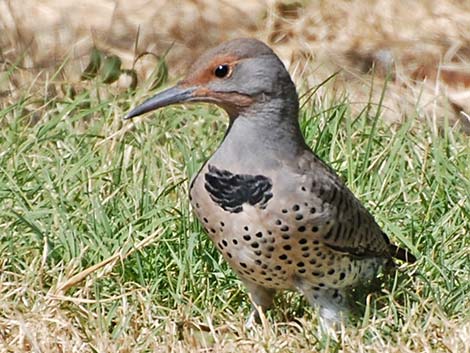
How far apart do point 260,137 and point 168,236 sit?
81cm

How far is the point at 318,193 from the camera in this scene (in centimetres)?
489

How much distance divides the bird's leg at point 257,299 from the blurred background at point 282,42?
1740 millimetres

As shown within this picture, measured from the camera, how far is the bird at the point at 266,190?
479 cm

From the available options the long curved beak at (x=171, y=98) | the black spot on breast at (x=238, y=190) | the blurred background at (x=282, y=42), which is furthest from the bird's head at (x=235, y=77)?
the blurred background at (x=282, y=42)

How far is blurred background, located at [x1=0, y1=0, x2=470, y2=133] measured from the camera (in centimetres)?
712

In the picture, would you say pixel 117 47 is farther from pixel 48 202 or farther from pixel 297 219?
pixel 297 219

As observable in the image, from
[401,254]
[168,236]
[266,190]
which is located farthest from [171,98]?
[401,254]

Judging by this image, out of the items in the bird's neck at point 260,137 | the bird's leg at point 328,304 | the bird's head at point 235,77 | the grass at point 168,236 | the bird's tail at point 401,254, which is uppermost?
the bird's head at point 235,77

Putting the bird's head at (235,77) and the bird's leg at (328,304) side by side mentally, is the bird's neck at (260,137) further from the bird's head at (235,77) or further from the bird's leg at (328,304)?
the bird's leg at (328,304)

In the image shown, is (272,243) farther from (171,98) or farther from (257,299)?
(171,98)

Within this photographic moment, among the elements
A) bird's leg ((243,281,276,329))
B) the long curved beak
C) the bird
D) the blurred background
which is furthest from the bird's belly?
the blurred background

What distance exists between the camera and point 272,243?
4773 millimetres

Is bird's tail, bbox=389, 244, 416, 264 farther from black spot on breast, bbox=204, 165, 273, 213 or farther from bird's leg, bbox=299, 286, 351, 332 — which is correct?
black spot on breast, bbox=204, 165, 273, 213

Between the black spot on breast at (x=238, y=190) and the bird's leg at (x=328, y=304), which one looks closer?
the black spot on breast at (x=238, y=190)
